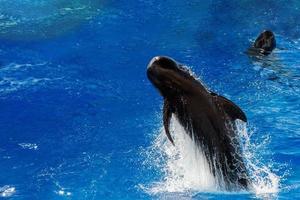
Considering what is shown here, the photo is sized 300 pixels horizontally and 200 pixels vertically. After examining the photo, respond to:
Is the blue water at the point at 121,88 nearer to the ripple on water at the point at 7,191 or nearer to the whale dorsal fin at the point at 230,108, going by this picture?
the ripple on water at the point at 7,191

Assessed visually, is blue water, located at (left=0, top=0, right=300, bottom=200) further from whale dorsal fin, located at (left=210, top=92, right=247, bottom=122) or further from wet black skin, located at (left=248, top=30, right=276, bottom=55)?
whale dorsal fin, located at (left=210, top=92, right=247, bottom=122)

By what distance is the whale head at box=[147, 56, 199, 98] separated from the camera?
570 cm

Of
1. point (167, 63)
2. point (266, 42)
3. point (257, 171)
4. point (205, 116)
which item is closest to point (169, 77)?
point (167, 63)

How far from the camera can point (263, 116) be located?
944 centimetres

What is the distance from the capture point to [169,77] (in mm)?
5785

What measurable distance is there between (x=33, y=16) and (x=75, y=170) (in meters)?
7.84

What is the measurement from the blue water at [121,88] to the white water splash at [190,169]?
0.04 meters

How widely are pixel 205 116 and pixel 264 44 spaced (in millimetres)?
6524

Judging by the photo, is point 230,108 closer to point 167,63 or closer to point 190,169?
point 167,63

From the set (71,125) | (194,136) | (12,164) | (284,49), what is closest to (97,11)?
(284,49)

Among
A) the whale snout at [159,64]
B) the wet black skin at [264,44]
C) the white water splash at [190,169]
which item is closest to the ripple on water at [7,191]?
the white water splash at [190,169]

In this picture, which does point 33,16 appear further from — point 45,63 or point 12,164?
point 12,164

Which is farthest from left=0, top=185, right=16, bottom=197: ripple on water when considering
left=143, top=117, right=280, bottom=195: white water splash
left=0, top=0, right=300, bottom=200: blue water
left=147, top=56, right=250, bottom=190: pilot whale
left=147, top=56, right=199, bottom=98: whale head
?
left=147, top=56, right=199, bottom=98: whale head

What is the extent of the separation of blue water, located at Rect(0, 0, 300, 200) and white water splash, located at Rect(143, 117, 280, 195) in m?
Answer: 0.04
